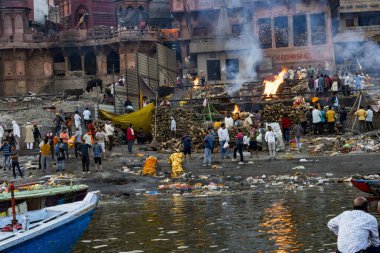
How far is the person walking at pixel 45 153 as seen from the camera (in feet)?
90.9

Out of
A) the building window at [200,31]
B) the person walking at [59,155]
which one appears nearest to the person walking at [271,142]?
the person walking at [59,155]

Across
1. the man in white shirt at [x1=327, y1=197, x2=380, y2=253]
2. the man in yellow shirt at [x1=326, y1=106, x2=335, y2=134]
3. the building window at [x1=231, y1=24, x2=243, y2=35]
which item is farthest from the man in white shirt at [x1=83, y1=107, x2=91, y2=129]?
the man in white shirt at [x1=327, y1=197, x2=380, y2=253]

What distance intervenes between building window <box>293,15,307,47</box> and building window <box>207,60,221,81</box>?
19.1 ft

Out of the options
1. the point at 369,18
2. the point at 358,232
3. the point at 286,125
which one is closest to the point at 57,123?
the point at 286,125

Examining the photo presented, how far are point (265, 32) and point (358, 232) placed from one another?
4558cm

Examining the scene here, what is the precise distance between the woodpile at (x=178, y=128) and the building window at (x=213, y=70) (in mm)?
18253

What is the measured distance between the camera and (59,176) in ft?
88.4

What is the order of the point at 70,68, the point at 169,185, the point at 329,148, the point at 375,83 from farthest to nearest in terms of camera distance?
the point at 70,68, the point at 375,83, the point at 329,148, the point at 169,185

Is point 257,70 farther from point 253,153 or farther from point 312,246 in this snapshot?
point 312,246

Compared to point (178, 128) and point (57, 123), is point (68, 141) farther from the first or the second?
point (178, 128)

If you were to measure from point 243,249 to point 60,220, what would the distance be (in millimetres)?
3352

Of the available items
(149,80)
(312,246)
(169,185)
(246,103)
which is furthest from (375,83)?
(312,246)

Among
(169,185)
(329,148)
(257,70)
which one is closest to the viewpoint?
(169,185)

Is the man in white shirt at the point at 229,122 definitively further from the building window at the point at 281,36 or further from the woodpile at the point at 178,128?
the building window at the point at 281,36
